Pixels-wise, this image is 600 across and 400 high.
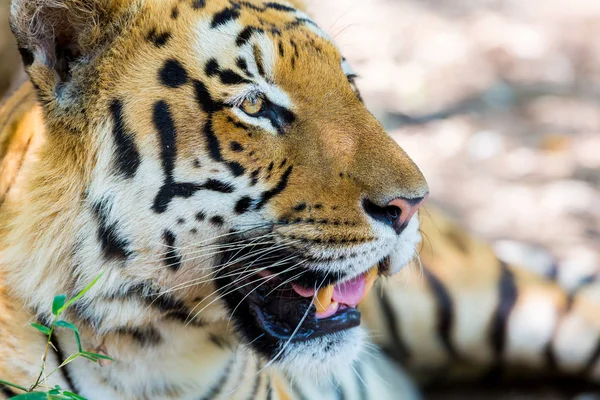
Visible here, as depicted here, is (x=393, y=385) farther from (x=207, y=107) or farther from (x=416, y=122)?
(x=416, y=122)

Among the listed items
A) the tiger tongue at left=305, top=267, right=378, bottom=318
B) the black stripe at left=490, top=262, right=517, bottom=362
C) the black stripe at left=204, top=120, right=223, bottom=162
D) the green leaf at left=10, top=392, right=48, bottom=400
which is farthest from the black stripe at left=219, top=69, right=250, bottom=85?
the black stripe at left=490, top=262, right=517, bottom=362

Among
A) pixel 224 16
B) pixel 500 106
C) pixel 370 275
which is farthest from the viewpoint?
pixel 500 106

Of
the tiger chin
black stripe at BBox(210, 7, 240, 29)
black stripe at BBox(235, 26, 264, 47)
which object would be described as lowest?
the tiger chin

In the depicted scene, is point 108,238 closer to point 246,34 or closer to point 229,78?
point 229,78

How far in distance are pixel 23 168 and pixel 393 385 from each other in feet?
5.51

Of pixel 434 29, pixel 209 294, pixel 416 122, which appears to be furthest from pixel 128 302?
pixel 434 29

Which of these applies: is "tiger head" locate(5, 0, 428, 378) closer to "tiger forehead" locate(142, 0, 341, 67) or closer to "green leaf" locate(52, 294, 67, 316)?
"tiger forehead" locate(142, 0, 341, 67)

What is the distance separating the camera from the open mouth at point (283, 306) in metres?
1.95

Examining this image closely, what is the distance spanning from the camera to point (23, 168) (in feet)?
6.28

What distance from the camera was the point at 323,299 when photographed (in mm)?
1991

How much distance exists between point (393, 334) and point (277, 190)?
4.64ft

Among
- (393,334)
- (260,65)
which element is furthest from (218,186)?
(393,334)

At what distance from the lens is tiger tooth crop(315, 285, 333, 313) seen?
1979mm

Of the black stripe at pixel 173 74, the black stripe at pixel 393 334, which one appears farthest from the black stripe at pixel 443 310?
the black stripe at pixel 173 74
